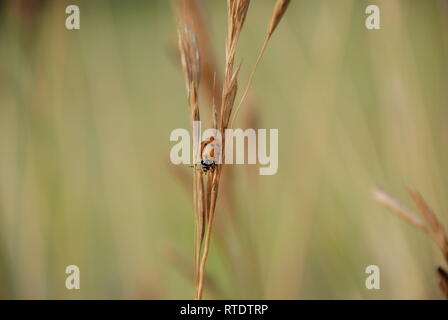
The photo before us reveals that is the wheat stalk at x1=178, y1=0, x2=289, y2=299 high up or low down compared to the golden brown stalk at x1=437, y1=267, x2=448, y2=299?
up

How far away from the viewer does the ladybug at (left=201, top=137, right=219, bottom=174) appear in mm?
409

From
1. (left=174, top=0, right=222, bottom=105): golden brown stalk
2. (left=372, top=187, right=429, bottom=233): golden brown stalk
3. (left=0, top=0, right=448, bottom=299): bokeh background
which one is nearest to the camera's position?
(left=372, top=187, right=429, bottom=233): golden brown stalk

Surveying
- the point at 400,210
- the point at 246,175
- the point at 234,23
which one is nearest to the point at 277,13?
the point at 234,23

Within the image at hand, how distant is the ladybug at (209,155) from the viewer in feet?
1.34

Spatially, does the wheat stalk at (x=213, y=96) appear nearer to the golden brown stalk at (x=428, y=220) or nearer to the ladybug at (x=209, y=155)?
the ladybug at (x=209, y=155)

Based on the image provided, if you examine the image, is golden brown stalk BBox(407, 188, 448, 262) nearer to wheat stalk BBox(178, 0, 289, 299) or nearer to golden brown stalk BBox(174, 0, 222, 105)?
wheat stalk BBox(178, 0, 289, 299)

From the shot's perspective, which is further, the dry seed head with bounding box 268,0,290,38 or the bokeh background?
the bokeh background

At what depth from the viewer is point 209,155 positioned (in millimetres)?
413

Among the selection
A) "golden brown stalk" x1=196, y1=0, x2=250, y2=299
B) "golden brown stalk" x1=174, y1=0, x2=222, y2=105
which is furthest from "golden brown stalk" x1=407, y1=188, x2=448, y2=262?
"golden brown stalk" x1=174, y1=0, x2=222, y2=105

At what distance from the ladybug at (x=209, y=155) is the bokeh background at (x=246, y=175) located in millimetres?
168

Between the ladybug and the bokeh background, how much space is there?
0.17 meters

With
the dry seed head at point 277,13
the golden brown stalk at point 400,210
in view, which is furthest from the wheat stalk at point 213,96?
the golden brown stalk at point 400,210

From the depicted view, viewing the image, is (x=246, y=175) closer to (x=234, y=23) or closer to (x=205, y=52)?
(x=205, y=52)

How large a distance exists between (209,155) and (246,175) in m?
0.29
